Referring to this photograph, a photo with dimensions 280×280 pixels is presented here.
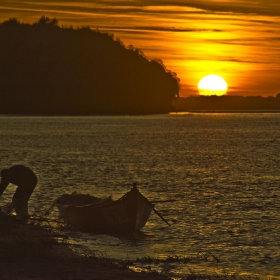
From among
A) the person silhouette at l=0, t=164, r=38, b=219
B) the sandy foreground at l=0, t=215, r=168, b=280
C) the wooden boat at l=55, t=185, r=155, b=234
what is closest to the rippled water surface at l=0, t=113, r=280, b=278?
the wooden boat at l=55, t=185, r=155, b=234

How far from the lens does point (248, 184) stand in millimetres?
45188

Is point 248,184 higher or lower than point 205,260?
higher

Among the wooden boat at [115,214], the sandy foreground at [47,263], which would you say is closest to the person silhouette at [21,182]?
the wooden boat at [115,214]

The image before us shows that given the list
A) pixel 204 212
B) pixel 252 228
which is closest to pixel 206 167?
pixel 204 212

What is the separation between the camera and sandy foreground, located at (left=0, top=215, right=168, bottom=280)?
50.4 ft

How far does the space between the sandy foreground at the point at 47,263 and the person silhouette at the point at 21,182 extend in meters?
2.98

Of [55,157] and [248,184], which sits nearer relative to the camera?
[248,184]

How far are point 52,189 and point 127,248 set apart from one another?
18.5 m

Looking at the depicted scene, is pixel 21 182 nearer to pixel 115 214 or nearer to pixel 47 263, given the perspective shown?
pixel 115 214

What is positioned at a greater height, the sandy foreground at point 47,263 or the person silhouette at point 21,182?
the person silhouette at point 21,182

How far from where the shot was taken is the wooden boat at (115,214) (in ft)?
77.2

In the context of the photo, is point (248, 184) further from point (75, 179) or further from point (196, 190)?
point (75, 179)

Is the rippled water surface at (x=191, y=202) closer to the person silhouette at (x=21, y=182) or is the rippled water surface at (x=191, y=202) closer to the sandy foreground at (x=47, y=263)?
the sandy foreground at (x=47, y=263)

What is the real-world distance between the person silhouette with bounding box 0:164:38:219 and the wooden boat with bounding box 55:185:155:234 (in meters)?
1.97
